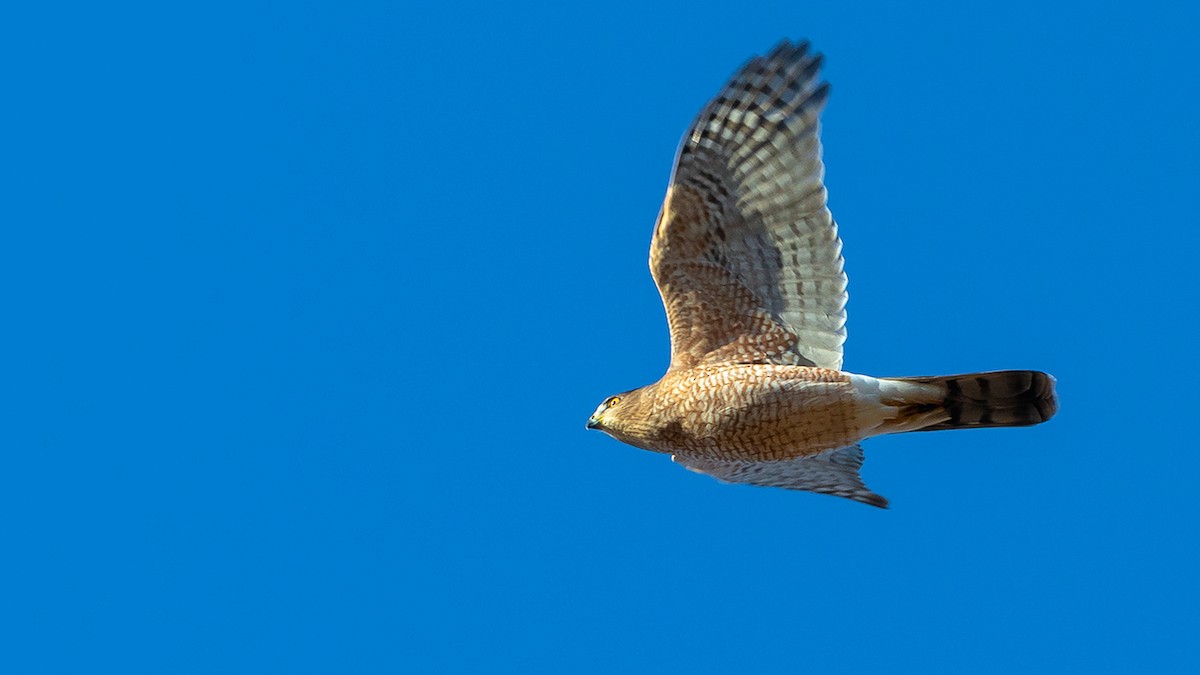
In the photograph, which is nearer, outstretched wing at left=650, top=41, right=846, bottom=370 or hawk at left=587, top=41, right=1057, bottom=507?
hawk at left=587, top=41, right=1057, bottom=507

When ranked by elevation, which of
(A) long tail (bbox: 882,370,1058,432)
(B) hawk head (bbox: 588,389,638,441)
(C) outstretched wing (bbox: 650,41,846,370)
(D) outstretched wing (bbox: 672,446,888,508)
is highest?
(C) outstretched wing (bbox: 650,41,846,370)

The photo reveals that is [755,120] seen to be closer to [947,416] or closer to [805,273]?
[805,273]

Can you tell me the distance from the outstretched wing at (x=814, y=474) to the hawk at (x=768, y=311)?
965mm

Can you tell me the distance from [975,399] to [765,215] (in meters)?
1.96

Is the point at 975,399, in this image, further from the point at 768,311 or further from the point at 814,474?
the point at 814,474

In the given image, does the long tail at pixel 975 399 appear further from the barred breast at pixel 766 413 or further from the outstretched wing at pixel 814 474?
the outstretched wing at pixel 814 474

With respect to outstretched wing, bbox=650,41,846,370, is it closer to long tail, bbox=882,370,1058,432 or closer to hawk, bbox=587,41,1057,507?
hawk, bbox=587,41,1057,507

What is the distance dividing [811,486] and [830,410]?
1845mm

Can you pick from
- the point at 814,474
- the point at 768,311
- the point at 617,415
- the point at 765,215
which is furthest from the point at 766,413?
the point at 814,474

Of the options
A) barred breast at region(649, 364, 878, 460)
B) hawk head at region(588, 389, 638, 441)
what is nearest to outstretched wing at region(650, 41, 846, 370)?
barred breast at region(649, 364, 878, 460)

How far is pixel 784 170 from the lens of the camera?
1087cm

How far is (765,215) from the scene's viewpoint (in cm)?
1093

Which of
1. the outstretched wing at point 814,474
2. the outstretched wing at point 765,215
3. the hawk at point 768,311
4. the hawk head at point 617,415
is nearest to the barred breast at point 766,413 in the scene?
the hawk at point 768,311

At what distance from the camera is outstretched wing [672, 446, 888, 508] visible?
40.0ft
